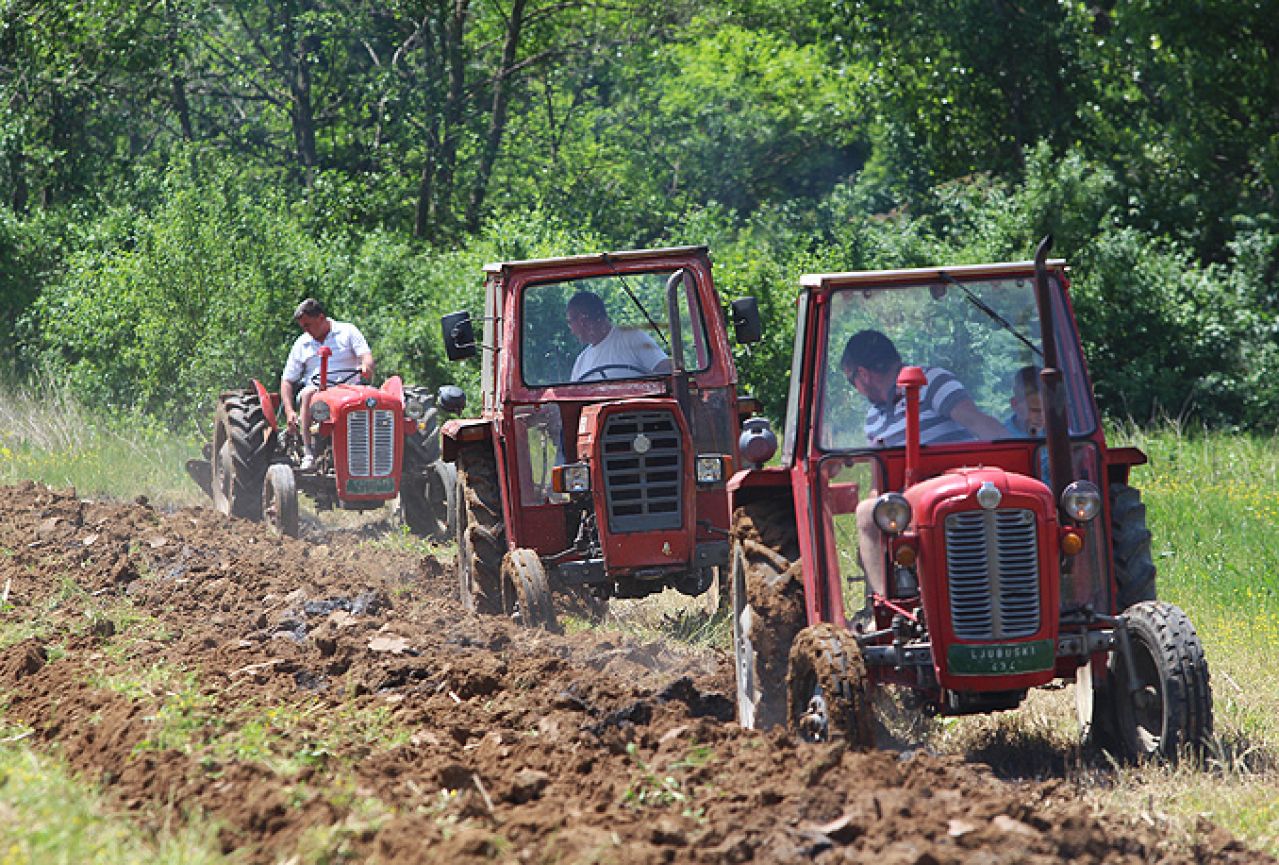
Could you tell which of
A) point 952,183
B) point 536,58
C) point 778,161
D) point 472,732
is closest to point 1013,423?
point 472,732

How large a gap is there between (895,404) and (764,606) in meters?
0.96

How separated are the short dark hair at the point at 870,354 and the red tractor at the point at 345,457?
6.91 m

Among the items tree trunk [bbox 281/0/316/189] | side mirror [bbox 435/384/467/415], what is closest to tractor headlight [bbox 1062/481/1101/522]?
side mirror [bbox 435/384/467/415]

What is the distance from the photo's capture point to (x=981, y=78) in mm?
24031

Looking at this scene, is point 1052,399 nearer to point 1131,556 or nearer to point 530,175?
point 1131,556

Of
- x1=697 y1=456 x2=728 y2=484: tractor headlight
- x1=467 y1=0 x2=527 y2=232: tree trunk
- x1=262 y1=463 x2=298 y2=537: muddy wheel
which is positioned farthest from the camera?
x1=467 y1=0 x2=527 y2=232: tree trunk

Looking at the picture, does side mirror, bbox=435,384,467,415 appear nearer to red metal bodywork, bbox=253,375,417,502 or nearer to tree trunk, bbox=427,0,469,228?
red metal bodywork, bbox=253,375,417,502

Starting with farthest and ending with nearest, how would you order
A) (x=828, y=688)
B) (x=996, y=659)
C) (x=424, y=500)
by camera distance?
1. (x=424, y=500)
2. (x=996, y=659)
3. (x=828, y=688)

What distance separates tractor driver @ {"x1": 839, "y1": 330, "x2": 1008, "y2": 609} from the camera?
6668mm

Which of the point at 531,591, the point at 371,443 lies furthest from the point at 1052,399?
the point at 371,443

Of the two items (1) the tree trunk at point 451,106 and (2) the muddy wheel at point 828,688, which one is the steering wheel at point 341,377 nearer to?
(2) the muddy wheel at point 828,688

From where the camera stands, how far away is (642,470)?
935cm

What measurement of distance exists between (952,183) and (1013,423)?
17.8 meters

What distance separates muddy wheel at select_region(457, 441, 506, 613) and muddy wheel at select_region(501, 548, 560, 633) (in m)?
0.45
